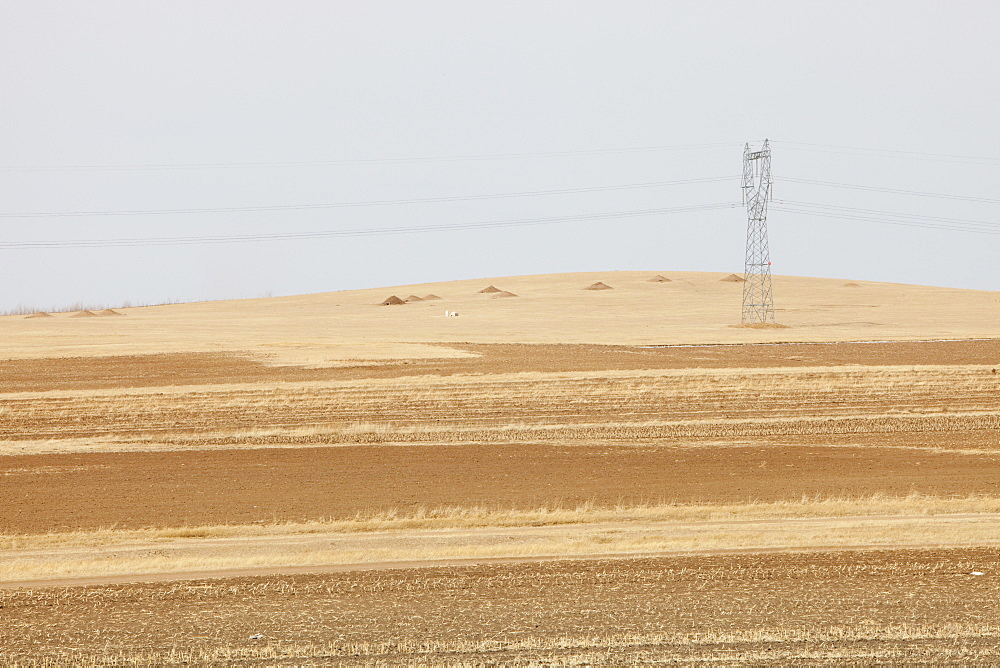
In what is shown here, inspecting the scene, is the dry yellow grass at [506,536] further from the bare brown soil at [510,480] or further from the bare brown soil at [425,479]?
the bare brown soil at [425,479]

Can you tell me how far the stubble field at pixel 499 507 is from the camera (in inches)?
456

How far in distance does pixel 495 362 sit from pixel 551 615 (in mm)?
36477

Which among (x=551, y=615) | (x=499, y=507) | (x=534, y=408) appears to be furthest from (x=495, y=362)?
(x=551, y=615)

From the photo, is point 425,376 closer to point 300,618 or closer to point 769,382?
point 769,382

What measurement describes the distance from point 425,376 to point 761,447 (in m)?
17.2

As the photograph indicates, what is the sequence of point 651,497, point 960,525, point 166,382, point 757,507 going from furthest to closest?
point 166,382
point 651,497
point 757,507
point 960,525

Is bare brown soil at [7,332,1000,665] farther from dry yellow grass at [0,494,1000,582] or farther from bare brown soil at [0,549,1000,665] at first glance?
dry yellow grass at [0,494,1000,582]

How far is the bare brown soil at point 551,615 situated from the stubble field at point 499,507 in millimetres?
52

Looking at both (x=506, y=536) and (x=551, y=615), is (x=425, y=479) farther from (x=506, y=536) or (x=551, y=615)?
(x=551, y=615)

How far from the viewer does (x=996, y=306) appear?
97.4 metres

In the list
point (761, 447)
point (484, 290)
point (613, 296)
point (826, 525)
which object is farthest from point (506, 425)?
point (484, 290)

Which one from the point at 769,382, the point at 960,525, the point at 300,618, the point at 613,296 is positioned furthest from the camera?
the point at 613,296

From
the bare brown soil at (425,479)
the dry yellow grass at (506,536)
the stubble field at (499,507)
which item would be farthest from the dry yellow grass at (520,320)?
the dry yellow grass at (506,536)

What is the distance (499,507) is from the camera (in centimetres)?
2064
